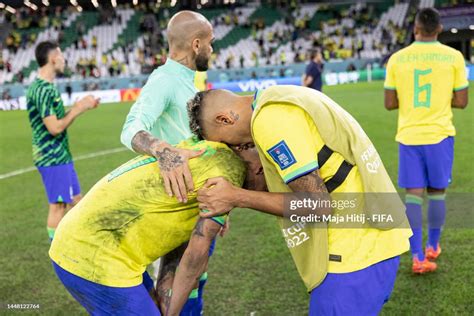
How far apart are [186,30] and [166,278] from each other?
1594mm

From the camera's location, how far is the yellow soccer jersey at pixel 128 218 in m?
2.35

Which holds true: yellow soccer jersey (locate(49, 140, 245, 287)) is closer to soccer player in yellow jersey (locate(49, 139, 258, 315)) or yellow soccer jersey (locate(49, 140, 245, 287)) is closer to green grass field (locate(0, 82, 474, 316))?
soccer player in yellow jersey (locate(49, 139, 258, 315))

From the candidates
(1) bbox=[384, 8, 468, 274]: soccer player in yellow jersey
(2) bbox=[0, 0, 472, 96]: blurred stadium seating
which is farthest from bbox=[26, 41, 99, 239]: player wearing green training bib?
(2) bbox=[0, 0, 472, 96]: blurred stadium seating

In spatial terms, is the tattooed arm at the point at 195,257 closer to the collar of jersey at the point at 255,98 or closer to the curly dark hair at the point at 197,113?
the curly dark hair at the point at 197,113

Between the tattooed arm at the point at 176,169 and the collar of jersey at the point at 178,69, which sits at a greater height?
the collar of jersey at the point at 178,69

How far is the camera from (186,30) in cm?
356

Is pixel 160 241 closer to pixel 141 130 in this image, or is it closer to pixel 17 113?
pixel 141 130

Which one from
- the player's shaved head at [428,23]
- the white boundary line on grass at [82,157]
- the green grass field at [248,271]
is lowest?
the white boundary line on grass at [82,157]

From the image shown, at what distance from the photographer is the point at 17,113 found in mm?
26469

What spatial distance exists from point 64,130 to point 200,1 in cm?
4739

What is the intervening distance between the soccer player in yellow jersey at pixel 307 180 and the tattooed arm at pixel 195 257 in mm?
120

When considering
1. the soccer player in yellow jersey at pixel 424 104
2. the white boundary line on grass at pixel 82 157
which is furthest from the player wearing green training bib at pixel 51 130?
the white boundary line on grass at pixel 82 157

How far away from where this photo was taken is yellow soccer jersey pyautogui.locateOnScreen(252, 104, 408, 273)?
209 cm

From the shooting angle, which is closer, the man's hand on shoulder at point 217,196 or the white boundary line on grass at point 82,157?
the man's hand on shoulder at point 217,196
